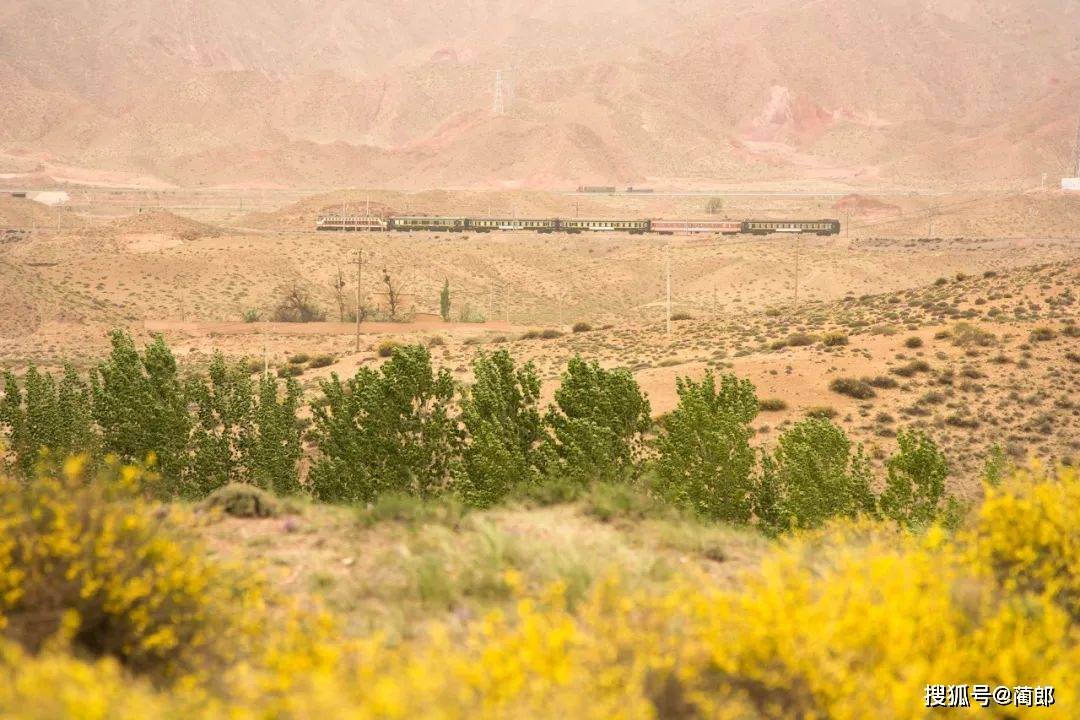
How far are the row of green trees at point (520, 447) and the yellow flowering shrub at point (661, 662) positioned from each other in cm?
1202

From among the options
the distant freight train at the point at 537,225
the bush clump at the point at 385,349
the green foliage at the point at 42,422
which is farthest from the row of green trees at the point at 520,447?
the distant freight train at the point at 537,225

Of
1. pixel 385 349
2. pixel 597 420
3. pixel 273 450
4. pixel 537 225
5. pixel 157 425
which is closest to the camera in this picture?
pixel 597 420

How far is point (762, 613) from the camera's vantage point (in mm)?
6785

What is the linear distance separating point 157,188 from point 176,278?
364 ft

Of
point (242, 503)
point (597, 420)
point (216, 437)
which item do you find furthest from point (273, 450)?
point (242, 503)

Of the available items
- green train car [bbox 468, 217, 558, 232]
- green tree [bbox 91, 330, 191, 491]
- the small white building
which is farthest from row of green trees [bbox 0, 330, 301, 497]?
the small white building

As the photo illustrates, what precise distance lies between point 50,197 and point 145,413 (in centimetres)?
16326

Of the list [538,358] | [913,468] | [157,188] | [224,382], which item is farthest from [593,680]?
[157,188]

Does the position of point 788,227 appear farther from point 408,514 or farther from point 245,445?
point 408,514

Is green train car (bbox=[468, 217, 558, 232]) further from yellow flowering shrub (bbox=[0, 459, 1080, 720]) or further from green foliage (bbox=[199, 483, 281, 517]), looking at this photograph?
yellow flowering shrub (bbox=[0, 459, 1080, 720])

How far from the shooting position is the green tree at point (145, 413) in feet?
86.9

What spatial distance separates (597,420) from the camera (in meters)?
22.9

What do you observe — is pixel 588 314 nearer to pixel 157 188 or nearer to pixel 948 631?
pixel 948 631

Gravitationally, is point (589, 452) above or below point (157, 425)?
below
